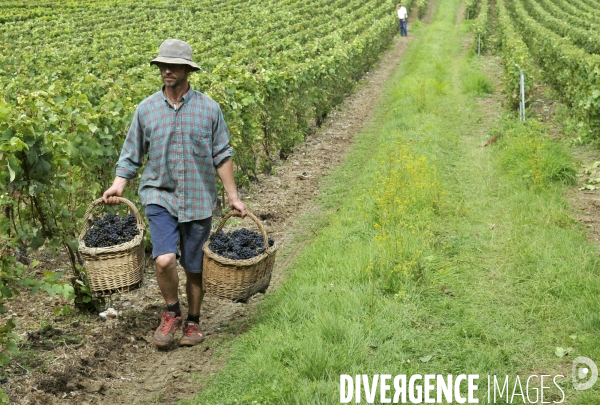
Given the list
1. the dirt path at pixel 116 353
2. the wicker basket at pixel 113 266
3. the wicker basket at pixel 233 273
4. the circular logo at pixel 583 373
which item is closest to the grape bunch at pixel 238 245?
the wicker basket at pixel 233 273

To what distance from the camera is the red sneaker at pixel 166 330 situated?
16.8ft

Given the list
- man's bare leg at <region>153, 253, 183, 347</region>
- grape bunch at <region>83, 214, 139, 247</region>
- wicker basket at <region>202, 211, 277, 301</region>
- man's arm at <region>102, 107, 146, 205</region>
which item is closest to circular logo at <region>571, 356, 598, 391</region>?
wicker basket at <region>202, 211, 277, 301</region>

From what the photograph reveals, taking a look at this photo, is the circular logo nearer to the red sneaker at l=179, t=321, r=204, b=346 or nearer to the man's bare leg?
the red sneaker at l=179, t=321, r=204, b=346

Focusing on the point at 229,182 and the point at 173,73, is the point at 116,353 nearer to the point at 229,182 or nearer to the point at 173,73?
the point at 229,182

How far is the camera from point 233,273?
4906 millimetres

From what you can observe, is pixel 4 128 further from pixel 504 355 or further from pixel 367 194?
pixel 367 194

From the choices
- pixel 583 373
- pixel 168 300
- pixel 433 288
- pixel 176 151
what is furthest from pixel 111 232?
pixel 583 373

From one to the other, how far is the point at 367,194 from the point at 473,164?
2.31m

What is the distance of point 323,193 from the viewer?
9.52 meters

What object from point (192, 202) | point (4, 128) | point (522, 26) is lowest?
point (522, 26)

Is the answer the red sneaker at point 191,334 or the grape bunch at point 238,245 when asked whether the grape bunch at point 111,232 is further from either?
the red sneaker at point 191,334

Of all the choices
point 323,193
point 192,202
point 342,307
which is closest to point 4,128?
point 192,202

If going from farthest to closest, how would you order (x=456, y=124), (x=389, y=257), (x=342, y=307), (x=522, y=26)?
(x=522, y=26) < (x=456, y=124) < (x=389, y=257) < (x=342, y=307)

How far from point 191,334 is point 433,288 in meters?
2.02
